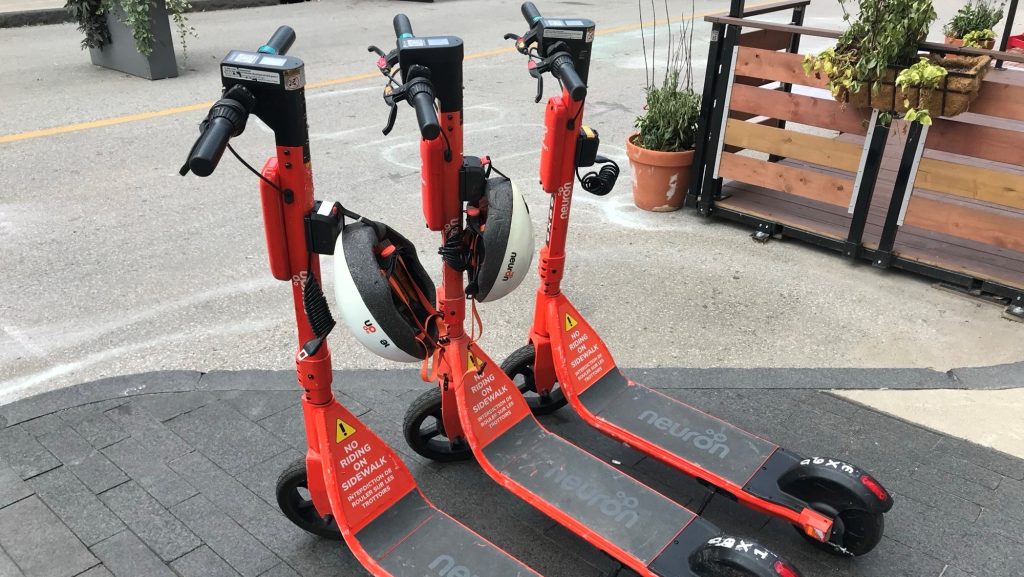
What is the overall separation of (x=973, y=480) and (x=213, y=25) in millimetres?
12786

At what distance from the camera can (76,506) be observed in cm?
317

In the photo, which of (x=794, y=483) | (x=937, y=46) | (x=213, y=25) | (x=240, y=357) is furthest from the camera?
(x=213, y=25)

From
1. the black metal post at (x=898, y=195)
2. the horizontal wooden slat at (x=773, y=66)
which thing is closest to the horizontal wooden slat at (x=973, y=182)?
the black metal post at (x=898, y=195)

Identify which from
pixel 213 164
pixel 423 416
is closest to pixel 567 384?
pixel 423 416

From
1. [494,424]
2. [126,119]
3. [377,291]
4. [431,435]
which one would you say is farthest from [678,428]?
[126,119]

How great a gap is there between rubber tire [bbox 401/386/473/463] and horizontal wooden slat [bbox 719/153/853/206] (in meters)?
3.31

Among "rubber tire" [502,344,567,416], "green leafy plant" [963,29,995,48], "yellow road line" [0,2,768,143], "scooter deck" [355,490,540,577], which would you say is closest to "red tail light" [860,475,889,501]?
"scooter deck" [355,490,540,577]

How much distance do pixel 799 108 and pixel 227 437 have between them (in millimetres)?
4199

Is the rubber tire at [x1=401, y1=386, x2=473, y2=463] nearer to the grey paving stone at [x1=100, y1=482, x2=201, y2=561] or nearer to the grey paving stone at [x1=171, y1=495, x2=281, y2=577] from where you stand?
the grey paving stone at [x1=171, y1=495, x2=281, y2=577]

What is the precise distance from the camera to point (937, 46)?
15.4 feet

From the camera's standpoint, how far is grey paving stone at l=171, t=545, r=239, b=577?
2.90 meters

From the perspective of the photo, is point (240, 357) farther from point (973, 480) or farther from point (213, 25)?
point (213, 25)

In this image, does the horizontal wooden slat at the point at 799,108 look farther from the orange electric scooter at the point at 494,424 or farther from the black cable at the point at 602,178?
the orange electric scooter at the point at 494,424

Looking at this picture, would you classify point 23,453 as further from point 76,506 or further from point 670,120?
point 670,120
